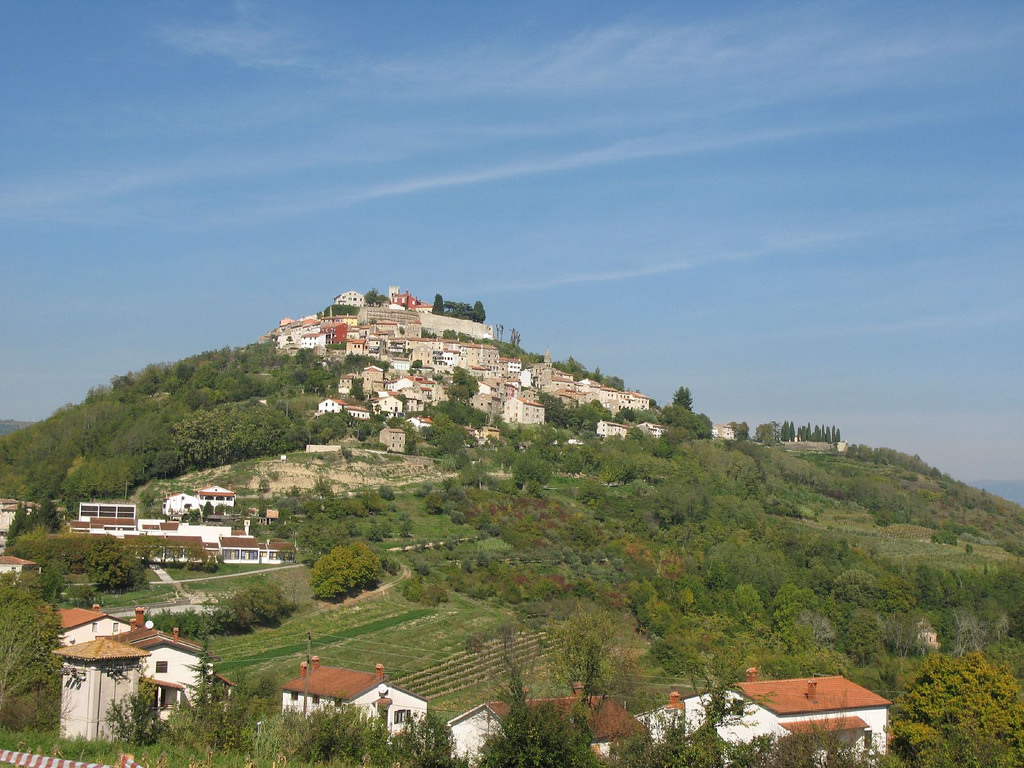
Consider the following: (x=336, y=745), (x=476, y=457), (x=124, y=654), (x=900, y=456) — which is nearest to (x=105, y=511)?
(x=476, y=457)

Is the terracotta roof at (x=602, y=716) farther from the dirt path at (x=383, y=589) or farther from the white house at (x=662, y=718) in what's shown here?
the dirt path at (x=383, y=589)

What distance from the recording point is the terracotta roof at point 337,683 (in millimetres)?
22406

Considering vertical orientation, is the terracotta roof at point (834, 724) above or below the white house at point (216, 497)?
below

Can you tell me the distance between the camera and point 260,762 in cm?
1430

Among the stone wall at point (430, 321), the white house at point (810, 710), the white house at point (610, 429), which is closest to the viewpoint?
the white house at point (810, 710)

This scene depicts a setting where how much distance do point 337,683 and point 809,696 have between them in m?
10.9

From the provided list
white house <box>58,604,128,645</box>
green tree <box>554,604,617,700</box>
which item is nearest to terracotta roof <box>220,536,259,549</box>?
white house <box>58,604,128,645</box>

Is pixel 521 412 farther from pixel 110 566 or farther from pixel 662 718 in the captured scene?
pixel 662 718

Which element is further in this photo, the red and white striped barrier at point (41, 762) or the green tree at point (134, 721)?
the green tree at point (134, 721)

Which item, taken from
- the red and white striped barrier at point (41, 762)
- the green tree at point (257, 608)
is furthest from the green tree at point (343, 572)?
the red and white striped barrier at point (41, 762)

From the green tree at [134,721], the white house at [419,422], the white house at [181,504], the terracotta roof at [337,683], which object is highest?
the white house at [419,422]

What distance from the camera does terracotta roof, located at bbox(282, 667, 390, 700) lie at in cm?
2241

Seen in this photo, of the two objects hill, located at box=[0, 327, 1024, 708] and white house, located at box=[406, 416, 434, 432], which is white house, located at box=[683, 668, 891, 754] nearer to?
hill, located at box=[0, 327, 1024, 708]

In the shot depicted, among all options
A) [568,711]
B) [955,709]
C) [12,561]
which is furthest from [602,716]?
[12,561]
